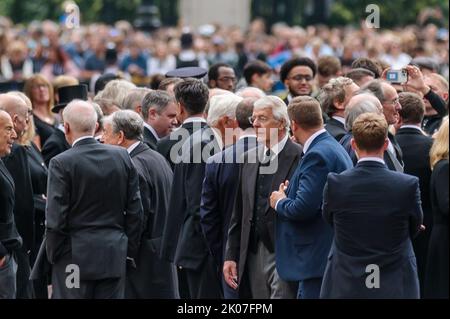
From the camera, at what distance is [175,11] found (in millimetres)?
41594

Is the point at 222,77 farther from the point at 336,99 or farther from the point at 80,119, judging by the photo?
the point at 80,119

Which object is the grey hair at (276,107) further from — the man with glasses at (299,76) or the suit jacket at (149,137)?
the man with glasses at (299,76)

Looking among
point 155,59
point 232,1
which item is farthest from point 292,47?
point 232,1

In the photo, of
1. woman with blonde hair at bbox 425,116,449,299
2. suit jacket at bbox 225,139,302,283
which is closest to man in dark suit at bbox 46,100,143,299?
suit jacket at bbox 225,139,302,283

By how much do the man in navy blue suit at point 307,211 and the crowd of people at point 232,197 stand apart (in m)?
0.01

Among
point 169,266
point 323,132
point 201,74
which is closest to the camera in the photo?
point 323,132

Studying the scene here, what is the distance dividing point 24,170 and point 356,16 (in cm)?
2899

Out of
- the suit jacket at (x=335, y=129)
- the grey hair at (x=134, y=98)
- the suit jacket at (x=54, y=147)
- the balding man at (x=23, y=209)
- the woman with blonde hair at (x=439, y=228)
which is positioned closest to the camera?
the woman with blonde hair at (x=439, y=228)

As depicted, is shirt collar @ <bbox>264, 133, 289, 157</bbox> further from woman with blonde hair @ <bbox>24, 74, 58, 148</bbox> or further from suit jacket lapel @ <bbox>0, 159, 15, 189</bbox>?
woman with blonde hair @ <bbox>24, 74, 58, 148</bbox>

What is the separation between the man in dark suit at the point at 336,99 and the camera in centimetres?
1216

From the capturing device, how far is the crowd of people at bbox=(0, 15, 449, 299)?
9.52 meters

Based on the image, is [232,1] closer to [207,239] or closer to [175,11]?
[175,11]

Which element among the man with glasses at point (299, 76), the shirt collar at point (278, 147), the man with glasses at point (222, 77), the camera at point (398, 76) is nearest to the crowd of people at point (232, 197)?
the shirt collar at point (278, 147)

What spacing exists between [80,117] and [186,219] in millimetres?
1185
